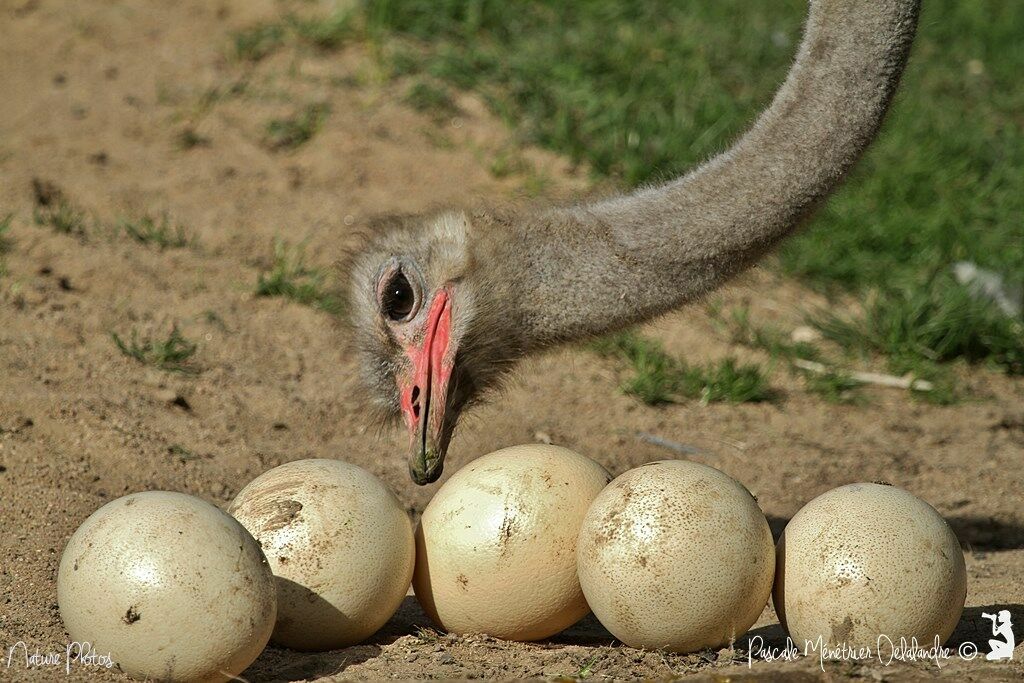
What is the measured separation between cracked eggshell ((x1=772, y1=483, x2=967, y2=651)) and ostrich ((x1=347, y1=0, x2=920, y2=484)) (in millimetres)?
813

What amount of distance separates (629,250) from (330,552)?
1113mm

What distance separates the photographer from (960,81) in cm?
764

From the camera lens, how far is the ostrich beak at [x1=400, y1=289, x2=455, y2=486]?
3303 mm

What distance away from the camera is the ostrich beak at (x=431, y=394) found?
10.8ft

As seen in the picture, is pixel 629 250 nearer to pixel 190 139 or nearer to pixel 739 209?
pixel 739 209

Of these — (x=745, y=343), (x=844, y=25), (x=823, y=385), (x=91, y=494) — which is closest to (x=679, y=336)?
(x=745, y=343)

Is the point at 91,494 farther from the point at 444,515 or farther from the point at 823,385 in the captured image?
the point at 823,385

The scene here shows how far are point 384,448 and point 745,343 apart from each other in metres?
1.79

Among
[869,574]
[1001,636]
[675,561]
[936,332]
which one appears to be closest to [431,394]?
[675,561]

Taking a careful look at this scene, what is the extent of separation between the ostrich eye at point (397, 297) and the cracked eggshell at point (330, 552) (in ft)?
2.05

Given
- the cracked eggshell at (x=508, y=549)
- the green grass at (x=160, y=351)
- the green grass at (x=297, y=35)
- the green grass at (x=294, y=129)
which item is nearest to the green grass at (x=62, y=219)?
the green grass at (x=160, y=351)

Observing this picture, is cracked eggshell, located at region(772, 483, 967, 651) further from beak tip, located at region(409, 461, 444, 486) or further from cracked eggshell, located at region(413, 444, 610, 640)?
beak tip, located at region(409, 461, 444, 486)

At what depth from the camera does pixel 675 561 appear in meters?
2.73

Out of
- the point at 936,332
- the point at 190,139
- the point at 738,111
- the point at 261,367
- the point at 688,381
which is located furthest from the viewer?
the point at 738,111
